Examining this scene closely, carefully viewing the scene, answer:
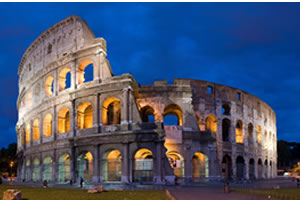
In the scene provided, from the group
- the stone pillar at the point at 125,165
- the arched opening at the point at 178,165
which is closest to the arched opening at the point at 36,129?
the stone pillar at the point at 125,165

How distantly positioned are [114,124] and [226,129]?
50.1 feet

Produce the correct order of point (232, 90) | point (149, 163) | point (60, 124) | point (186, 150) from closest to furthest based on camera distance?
point (149, 163) < point (186, 150) < point (60, 124) < point (232, 90)

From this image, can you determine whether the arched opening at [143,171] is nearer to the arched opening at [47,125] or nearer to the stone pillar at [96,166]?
the stone pillar at [96,166]

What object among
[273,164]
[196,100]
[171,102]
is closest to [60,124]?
[171,102]

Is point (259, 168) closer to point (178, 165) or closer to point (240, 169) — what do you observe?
point (240, 169)

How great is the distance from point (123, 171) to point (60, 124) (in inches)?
371

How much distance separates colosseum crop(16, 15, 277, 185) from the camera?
26250 millimetres

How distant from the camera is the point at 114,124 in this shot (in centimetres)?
2873

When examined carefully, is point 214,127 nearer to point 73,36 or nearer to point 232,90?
point 232,90

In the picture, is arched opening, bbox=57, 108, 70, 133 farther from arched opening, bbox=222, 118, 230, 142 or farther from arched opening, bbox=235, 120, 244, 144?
arched opening, bbox=235, 120, 244, 144

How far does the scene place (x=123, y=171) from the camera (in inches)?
1007

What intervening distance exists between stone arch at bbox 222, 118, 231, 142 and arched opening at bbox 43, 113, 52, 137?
63.2 feet

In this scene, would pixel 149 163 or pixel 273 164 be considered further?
pixel 273 164

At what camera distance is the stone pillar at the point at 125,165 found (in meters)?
25.4
